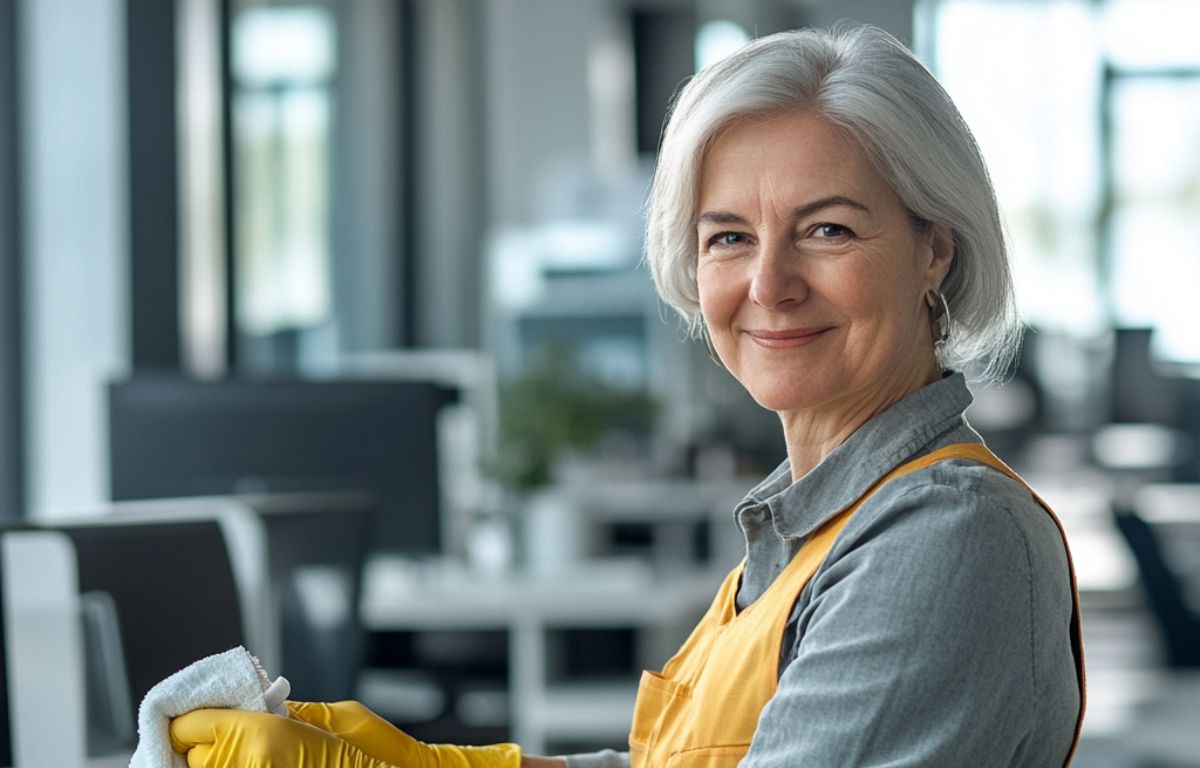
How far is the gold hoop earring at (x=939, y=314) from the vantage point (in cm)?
124

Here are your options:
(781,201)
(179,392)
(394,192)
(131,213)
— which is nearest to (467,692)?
(179,392)

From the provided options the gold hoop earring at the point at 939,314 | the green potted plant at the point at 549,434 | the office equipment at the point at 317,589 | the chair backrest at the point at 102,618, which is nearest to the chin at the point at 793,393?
the gold hoop earring at the point at 939,314

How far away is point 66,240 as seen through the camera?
4.19 metres

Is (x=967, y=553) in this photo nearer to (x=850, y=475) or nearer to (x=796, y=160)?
(x=850, y=475)

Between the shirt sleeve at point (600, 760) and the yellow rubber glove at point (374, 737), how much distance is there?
123mm

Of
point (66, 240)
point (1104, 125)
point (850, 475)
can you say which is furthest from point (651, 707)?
point (1104, 125)

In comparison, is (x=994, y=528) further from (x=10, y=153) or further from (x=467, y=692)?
(x=10, y=153)

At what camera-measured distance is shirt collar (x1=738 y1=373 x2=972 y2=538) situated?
1.15 metres

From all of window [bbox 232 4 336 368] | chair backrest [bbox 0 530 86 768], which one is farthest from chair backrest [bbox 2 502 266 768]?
window [bbox 232 4 336 368]

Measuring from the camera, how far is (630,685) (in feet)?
11.9

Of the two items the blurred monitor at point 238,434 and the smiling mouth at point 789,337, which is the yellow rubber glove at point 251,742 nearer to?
the smiling mouth at point 789,337

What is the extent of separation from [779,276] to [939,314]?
15 centimetres

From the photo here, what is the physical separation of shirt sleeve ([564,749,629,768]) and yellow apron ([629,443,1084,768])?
0.67 feet

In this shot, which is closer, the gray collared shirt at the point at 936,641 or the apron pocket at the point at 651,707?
the gray collared shirt at the point at 936,641
